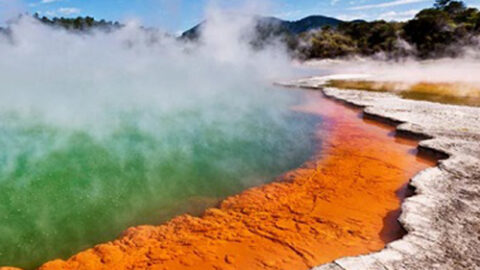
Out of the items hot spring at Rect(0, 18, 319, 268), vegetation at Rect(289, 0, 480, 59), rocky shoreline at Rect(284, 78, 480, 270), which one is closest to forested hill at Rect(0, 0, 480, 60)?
vegetation at Rect(289, 0, 480, 59)

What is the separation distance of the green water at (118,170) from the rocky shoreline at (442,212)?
8.23 ft

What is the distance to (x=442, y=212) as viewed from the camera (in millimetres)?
4043

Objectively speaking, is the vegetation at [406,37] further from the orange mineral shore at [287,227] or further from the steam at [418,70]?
the orange mineral shore at [287,227]

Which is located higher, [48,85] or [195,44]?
[195,44]

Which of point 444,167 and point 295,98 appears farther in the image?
point 295,98

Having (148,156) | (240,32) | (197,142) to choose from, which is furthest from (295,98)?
(240,32)

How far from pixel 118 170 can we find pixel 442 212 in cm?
522

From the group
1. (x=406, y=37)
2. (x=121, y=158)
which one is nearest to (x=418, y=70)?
(x=406, y=37)

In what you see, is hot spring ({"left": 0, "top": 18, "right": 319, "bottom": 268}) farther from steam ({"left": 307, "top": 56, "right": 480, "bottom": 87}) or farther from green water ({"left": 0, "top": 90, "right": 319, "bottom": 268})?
steam ({"left": 307, "top": 56, "right": 480, "bottom": 87})

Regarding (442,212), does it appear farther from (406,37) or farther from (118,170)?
(406,37)

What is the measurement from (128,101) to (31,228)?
9989mm

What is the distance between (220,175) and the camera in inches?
254

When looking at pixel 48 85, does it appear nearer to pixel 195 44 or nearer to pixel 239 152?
pixel 239 152

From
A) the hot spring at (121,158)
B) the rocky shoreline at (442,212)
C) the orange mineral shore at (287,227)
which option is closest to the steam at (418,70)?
the hot spring at (121,158)
